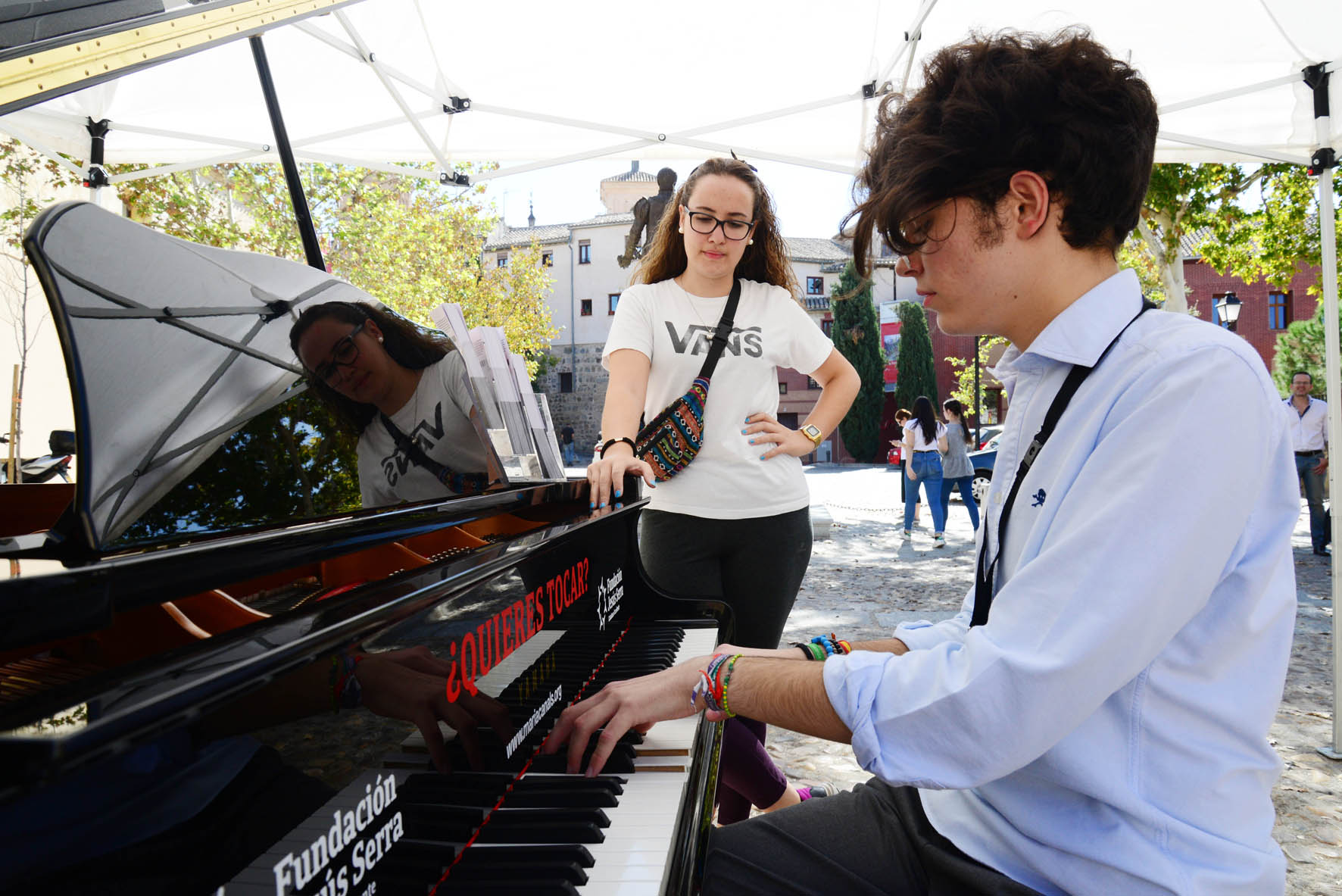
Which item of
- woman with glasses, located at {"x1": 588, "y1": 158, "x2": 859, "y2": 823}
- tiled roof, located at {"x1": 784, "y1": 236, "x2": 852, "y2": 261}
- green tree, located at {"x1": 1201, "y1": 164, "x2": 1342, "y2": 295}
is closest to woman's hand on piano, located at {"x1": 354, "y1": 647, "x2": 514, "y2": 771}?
woman with glasses, located at {"x1": 588, "y1": 158, "x2": 859, "y2": 823}

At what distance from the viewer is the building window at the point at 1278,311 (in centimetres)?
3462

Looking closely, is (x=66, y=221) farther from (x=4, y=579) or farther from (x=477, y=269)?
(x=477, y=269)

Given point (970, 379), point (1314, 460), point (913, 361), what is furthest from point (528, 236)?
point (1314, 460)

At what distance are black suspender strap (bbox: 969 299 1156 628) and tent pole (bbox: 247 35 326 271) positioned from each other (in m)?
2.03

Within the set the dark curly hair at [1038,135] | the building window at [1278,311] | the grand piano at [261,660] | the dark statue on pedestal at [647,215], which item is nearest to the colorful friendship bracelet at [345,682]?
the grand piano at [261,660]

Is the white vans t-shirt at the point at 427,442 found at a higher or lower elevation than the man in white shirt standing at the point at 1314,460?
higher

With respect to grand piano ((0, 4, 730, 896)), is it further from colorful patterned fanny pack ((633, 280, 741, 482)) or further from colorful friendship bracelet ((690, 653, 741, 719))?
colorful patterned fanny pack ((633, 280, 741, 482))

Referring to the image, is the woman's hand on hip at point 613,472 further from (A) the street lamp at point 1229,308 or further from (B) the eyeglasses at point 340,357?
(A) the street lamp at point 1229,308

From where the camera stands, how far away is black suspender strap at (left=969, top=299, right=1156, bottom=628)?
1.22 metres

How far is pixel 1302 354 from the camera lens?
22516 millimetres

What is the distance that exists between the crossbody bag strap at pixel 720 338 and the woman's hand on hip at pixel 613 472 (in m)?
0.35

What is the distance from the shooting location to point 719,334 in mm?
2529

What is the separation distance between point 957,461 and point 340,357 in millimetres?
10386

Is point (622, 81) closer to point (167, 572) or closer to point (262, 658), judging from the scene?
point (167, 572)
